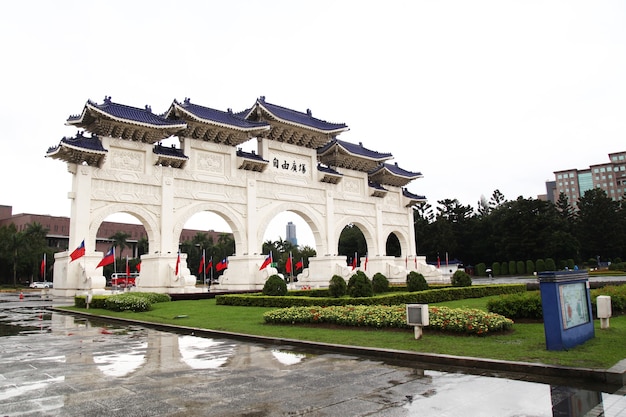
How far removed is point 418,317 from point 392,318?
4.77 ft

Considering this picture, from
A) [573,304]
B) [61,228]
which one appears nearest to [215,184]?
[573,304]

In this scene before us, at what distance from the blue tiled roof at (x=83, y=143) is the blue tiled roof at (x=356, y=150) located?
53.2ft

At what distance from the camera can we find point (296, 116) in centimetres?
3228

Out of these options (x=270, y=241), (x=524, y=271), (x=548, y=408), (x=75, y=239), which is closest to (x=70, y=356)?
(x=548, y=408)

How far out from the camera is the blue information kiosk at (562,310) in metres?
6.73

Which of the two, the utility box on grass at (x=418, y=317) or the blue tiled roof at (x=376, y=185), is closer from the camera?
the utility box on grass at (x=418, y=317)

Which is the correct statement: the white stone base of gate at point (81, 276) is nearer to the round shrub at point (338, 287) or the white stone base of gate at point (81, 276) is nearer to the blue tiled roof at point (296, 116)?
the round shrub at point (338, 287)

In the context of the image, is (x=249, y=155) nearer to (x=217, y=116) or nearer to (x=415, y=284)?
(x=217, y=116)

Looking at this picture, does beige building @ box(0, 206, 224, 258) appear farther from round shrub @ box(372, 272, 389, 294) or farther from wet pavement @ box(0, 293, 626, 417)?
wet pavement @ box(0, 293, 626, 417)

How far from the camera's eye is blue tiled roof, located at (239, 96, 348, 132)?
29.6m

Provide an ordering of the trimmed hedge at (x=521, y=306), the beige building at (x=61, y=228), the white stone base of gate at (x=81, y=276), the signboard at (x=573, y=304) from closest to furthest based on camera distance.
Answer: the signboard at (x=573, y=304), the trimmed hedge at (x=521, y=306), the white stone base of gate at (x=81, y=276), the beige building at (x=61, y=228)

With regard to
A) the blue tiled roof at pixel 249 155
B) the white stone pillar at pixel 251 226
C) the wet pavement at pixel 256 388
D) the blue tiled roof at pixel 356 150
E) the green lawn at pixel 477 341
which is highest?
the blue tiled roof at pixel 356 150

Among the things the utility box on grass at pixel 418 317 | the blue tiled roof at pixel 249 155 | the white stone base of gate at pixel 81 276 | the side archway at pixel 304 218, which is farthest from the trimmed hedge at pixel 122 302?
the blue tiled roof at pixel 249 155

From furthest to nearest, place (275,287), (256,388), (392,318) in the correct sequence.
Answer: (275,287) → (392,318) → (256,388)
